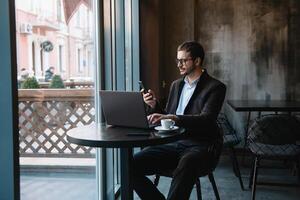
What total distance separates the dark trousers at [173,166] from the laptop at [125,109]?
345mm

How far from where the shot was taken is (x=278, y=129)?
3.12 meters

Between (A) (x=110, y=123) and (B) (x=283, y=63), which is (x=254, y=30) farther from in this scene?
(A) (x=110, y=123)

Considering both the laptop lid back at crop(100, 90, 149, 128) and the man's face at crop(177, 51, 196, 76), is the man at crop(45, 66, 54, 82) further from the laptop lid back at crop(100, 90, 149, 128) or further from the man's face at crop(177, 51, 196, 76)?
the man's face at crop(177, 51, 196, 76)

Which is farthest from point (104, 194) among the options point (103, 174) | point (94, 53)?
point (94, 53)

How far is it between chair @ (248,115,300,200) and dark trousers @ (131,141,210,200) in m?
0.79

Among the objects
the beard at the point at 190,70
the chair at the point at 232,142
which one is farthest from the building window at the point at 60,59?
the chair at the point at 232,142

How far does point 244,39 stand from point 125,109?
10.6ft

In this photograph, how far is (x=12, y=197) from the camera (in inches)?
59.5

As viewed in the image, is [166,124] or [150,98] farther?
[150,98]

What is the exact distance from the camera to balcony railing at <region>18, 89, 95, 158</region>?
173cm

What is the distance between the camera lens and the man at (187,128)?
92.6 inches

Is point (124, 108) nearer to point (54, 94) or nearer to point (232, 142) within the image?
point (54, 94)

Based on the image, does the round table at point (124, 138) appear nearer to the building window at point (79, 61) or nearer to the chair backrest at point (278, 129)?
the building window at point (79, 61)

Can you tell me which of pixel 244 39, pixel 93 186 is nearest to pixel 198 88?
pixel 93 186
